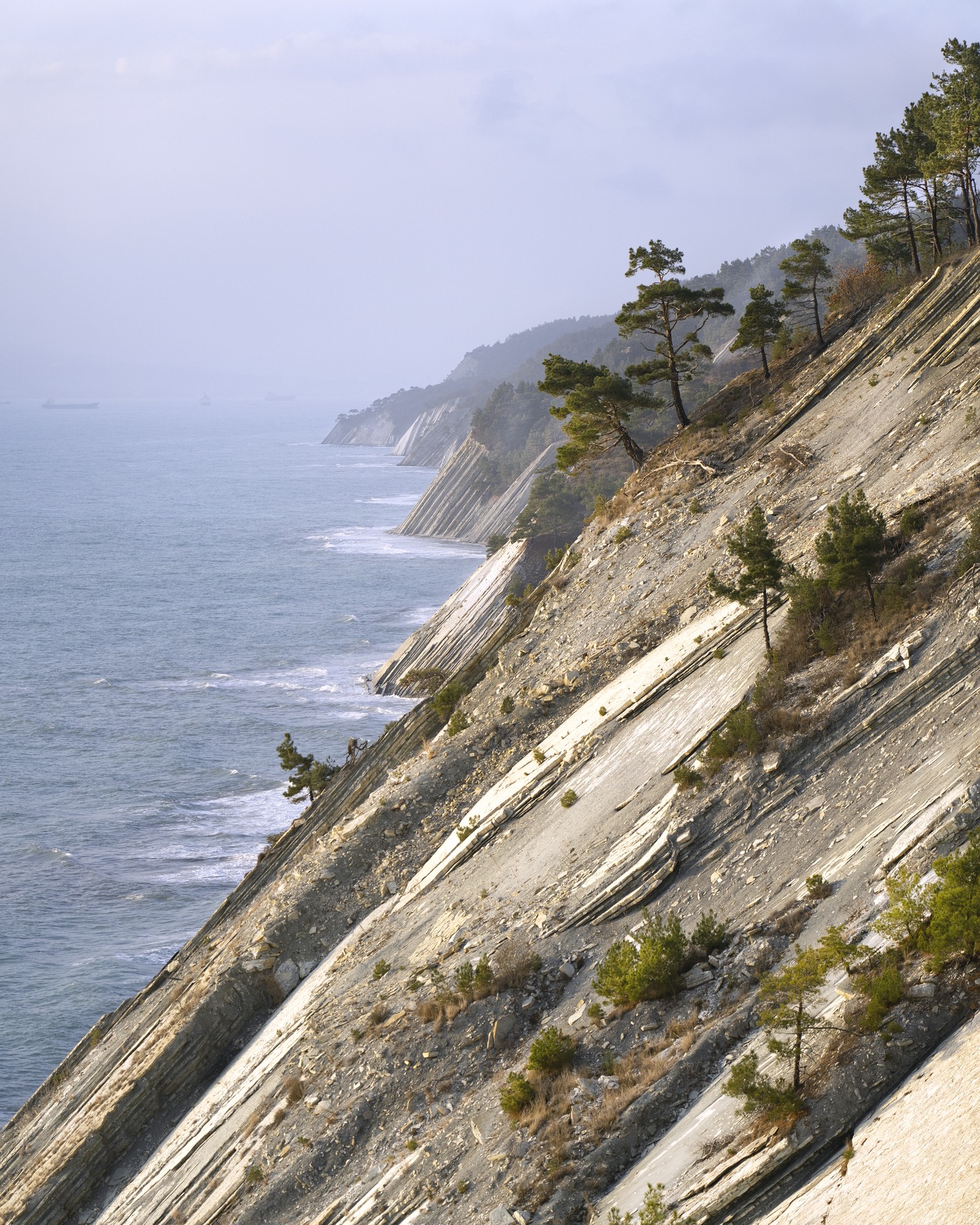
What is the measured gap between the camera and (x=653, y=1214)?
48.6ft

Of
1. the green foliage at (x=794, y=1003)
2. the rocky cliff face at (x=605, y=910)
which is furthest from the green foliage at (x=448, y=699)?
the green foliage at (x=794, y=1003)

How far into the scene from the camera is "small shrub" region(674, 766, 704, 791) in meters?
22.8

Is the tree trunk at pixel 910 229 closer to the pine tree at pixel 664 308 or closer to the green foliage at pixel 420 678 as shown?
the pine tree at pixel 664 308

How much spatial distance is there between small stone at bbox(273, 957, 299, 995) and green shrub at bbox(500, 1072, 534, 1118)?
1238cm

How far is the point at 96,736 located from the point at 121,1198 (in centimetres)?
4391

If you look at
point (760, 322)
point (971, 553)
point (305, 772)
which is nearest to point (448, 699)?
point (305, 772)

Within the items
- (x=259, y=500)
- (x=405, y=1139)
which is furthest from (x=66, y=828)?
(x=259, y=500)

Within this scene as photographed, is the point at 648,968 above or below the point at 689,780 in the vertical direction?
below

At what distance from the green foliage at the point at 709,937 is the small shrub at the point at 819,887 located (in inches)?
70.2

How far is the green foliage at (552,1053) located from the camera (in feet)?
61.2

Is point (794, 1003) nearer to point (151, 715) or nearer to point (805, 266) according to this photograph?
point (805, 266)

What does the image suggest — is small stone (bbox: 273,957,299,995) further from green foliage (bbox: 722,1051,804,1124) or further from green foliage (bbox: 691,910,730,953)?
green foliage (bbox: 722,1051,804,1124)

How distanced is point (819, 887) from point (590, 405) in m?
25.0

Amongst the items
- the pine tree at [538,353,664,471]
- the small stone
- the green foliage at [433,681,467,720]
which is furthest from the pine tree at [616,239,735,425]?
the small stone
